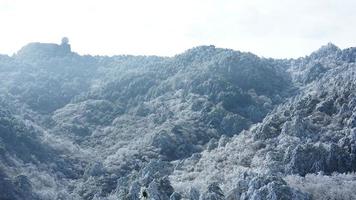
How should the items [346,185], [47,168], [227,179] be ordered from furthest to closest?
[47,168]
[227,179]
[346,185]

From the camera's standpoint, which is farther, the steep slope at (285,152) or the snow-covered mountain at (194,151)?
the snow-covered mountain at (194,151)

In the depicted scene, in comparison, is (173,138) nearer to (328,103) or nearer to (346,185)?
(328,103)

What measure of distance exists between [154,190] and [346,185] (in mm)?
29033

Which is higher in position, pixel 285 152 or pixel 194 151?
pixel 285 152

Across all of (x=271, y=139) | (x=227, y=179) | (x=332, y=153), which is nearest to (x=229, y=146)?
(x=271, y=139)

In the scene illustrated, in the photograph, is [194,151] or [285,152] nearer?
[285,152]

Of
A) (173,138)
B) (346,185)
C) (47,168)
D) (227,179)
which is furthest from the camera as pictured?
(173,138)

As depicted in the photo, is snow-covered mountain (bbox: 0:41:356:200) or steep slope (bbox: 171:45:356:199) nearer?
steep slope (bbox: 171:45:356:199)

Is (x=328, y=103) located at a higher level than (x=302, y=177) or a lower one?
higher

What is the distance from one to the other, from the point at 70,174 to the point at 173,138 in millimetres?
27056

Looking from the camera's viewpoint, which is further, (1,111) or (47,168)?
(1,111)

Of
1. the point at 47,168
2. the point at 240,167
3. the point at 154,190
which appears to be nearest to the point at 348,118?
the point at 240,167

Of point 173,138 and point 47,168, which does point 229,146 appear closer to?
point 173,138

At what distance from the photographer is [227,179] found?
369ft
